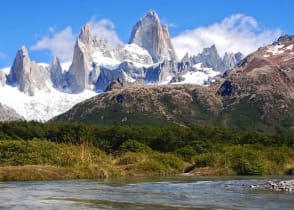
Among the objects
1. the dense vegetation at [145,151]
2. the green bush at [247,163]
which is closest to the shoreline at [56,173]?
the dense vegetation at [145,151]

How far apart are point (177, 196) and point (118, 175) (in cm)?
2828

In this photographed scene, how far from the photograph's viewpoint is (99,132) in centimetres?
12000

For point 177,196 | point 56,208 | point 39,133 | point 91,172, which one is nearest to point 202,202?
point 177,196

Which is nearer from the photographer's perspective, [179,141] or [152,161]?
[152,161]

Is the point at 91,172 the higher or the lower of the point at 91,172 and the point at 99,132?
the lower

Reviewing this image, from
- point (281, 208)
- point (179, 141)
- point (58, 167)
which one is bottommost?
point (281, 208)

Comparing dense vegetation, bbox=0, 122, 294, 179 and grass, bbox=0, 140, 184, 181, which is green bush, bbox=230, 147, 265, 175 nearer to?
dense vegetation, bbox=0, 122, 294, 179

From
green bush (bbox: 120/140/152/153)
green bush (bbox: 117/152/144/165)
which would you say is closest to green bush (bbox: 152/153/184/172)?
green bush (bbox: 117/152/144/165)

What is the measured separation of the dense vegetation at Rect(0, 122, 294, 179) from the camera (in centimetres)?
6706

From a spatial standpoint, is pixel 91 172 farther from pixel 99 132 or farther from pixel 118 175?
pixel 99 132

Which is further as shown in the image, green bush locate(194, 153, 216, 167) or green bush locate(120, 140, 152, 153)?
green bush locate(120, 140, 152, 153)

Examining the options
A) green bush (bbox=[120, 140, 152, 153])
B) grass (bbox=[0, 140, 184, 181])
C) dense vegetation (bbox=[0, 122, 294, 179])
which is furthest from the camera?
green bush (bbox=[120, 140, 152, 153])

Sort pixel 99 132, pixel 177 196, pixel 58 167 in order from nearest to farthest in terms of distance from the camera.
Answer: pixel 177 196 → pixel 58 167 → pixel 99 132

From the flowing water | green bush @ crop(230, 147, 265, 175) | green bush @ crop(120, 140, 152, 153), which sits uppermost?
green bush @ crop(120, 140, 152, 153)
